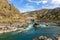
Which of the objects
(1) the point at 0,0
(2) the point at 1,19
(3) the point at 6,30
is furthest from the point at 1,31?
(1) the point at 0,0

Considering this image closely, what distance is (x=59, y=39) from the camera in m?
51.4

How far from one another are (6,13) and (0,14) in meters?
11.3

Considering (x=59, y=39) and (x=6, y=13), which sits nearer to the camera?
(x=59, y=39)

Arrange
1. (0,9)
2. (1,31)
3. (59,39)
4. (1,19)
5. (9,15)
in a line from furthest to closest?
1. (9,15)
2. (0,9)
3. (1,19)
4. (1,31)
5. (59,39)

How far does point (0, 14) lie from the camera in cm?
16225

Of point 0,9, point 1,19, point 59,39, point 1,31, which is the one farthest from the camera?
point 0,9

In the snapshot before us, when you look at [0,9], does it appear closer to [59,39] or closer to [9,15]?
[9,15]

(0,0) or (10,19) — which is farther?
(0,0)

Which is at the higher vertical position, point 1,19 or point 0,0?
point 0,0

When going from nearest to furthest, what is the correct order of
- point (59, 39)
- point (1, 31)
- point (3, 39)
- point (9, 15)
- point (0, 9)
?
point (59, 39) → point (3, 39) → point (1, 31) → point (0, 9) → point (9, 15)

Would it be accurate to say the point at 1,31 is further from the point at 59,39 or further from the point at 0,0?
the point at 0,0

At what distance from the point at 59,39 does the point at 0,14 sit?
387ft

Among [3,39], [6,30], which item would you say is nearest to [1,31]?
[6,30]

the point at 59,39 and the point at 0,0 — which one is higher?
the point at 0,0
